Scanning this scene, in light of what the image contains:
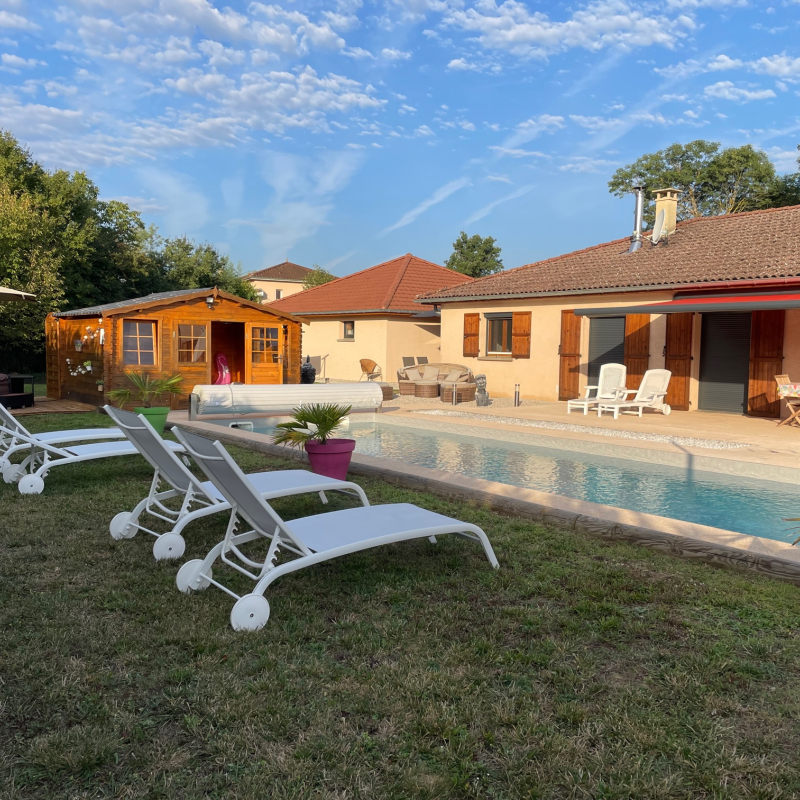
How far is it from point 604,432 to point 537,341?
285 inches

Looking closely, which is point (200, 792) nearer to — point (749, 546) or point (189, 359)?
point (749, 546)

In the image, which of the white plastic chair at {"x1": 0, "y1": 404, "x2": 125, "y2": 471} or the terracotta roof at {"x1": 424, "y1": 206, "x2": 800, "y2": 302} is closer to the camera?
the white plastic chair at {"x1": 0, "y1": 404, "x2": 125, "y2": 471}

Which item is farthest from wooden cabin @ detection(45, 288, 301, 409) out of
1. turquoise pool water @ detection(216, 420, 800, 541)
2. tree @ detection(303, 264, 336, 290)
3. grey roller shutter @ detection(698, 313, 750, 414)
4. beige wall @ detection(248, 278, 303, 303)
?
beige wall @ detection(248, 278, 303, 303)

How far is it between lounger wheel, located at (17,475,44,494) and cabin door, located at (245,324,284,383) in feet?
34.2

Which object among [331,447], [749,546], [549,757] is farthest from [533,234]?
[549,757]

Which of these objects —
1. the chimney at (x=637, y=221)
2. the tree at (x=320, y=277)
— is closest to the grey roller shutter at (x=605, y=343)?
the chimney at (x=637, y=221)

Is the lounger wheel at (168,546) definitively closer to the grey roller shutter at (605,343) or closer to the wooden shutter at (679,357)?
the wooden shutter at (679,357)

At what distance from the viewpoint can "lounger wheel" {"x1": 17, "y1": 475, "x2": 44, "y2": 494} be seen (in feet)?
20.9

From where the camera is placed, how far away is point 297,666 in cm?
310

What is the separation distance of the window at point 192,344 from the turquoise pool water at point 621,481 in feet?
19.1

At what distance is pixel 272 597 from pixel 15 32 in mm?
19495

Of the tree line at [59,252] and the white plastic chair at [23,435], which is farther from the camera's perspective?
the tree line at [59,252]

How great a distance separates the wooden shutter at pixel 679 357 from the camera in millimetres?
15203

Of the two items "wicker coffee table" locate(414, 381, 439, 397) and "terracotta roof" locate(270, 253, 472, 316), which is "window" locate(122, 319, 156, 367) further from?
"terracotta roof" locate(270, 253, 472, 316)
